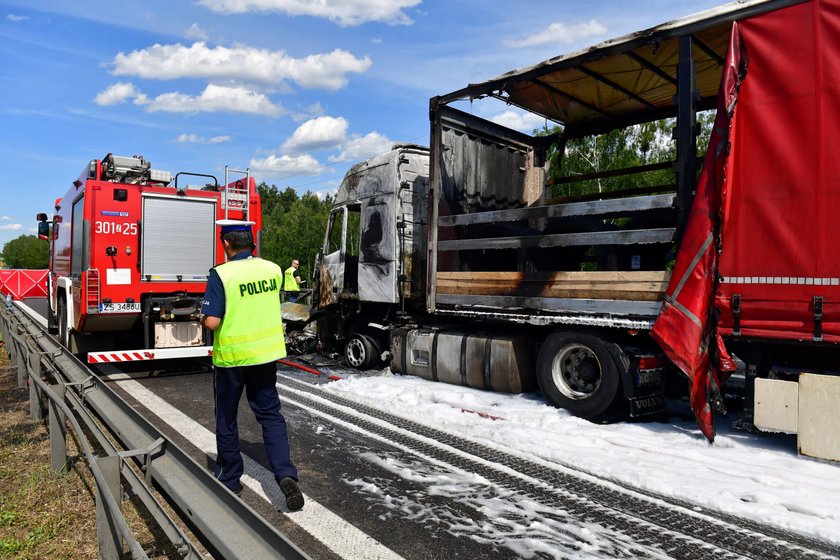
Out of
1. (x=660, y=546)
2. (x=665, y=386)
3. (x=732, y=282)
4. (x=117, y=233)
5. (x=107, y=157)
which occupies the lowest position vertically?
(x=660, y=546)

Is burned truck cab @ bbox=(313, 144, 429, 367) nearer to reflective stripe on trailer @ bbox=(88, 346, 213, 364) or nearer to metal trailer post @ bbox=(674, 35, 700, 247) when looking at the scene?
reflective stripe on trailer @ bbox=(88, 346, 213, 364)

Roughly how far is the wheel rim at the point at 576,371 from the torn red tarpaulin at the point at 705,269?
109 cm

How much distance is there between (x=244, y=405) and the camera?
6.88m

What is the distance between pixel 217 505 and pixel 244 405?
473 centimetres

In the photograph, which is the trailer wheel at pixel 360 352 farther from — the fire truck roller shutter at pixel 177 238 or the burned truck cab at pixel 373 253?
the fire truck roller shutter at pixel 177 238

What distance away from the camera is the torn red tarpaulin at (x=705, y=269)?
17.4ft

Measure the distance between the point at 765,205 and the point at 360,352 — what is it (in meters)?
6.23

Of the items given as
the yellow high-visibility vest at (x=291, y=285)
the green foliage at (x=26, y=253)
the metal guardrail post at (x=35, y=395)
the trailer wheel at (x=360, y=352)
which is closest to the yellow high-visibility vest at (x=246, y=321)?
the metal guardrail post at (x=35, y=395)

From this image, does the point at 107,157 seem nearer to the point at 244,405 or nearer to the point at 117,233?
the point at 117,233

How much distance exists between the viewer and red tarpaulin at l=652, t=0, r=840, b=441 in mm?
4836

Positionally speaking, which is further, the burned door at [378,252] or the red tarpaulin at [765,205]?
the burned door at [378,252]

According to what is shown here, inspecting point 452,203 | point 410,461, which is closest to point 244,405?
point 410,461

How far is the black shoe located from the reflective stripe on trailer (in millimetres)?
4542

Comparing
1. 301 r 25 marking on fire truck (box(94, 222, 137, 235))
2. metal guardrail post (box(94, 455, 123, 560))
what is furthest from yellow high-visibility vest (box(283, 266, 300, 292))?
metal guardrail post (box(94, 455, 123, 560))
